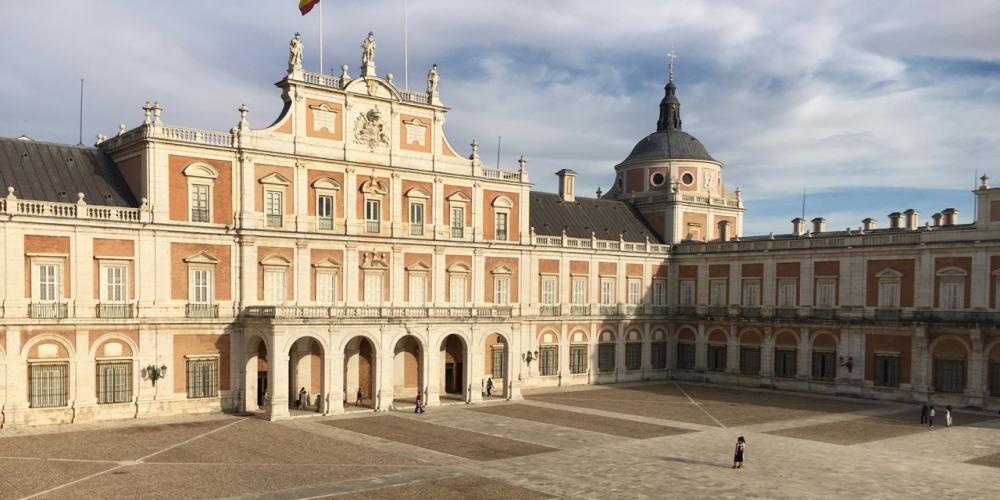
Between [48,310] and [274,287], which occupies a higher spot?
[274,287]

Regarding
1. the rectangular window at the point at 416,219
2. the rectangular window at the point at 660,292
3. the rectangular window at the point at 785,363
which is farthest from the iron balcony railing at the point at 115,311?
the rectangular window at the point at 785,363

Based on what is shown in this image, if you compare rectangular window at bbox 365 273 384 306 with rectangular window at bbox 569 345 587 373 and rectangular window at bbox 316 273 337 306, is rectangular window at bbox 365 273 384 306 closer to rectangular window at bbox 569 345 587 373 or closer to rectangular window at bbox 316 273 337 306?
rectangular window at bbox 316 273 337 306

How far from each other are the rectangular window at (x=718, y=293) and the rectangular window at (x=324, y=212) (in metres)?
30.1

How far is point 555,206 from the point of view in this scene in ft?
218

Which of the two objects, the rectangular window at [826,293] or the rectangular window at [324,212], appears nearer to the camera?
the rectangular window at [324,212]

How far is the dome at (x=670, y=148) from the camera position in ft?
236

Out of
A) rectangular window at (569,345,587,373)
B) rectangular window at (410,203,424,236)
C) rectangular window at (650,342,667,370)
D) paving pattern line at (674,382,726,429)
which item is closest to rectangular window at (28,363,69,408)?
rectangular window at (410,203,424,236)

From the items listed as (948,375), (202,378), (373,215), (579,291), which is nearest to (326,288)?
(373,215)

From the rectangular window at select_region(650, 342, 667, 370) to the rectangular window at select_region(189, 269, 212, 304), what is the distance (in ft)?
112

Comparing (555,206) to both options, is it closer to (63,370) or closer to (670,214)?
(670,214)

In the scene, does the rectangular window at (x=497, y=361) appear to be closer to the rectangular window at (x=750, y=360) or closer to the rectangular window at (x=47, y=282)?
the rectangular window at (x=750, y=360)

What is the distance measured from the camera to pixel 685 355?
6600 cm

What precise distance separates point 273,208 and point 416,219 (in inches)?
358

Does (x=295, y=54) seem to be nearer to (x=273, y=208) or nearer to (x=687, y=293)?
(x=273, y=208)
